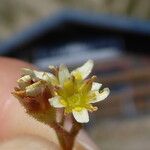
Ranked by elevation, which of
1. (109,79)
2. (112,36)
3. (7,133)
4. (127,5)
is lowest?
(7,133)

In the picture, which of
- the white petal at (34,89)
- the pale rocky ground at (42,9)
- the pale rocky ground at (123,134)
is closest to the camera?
the white petal at (34,89)

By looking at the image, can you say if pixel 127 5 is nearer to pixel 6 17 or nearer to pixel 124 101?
pixel 6 17

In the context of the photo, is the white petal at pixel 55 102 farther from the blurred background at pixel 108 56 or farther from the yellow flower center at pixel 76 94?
the blurred background at pixel 108 56

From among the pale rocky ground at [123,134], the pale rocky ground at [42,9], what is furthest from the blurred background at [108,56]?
the pale rocky ground at [42,9]

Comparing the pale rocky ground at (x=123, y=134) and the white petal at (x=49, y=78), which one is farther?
the pale rocky ground at (x=123, y=134)

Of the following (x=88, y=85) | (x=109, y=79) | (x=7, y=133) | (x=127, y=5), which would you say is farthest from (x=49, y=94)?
(x=127, y=5)
